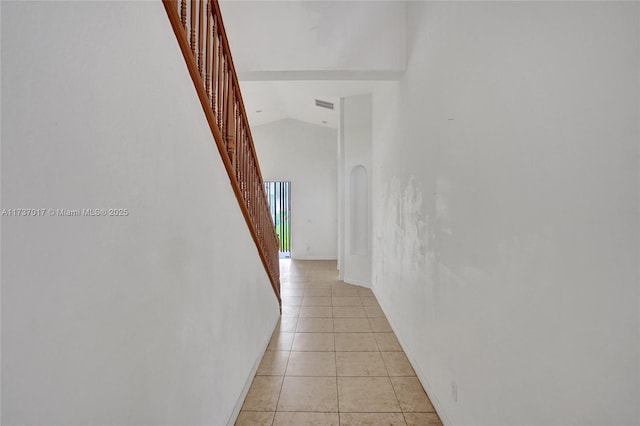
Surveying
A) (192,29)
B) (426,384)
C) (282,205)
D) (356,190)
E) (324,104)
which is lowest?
(426,384)

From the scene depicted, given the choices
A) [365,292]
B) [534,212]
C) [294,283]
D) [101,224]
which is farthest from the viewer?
[294,283]

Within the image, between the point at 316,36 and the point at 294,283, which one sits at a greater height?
the point at 316,36

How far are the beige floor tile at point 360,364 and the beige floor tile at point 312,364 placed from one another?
7 cm

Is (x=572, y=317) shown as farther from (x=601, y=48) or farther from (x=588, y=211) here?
(x=601, y=48)

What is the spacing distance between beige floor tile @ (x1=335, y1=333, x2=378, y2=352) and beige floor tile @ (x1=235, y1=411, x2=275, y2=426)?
3.87ft

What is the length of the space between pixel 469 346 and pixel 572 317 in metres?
0.80

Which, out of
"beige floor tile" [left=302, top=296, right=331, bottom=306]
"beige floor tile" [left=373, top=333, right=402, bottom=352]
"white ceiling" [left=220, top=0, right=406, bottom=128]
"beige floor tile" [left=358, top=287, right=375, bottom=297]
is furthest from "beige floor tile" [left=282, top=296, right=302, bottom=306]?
"white ceiling" [left=220, top=0, right=406, bottom=128]

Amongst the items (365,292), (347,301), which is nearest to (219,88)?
(347,301)

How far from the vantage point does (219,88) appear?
1990 millimetres

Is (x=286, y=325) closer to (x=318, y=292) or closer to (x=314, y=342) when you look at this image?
(x=314, y=342)

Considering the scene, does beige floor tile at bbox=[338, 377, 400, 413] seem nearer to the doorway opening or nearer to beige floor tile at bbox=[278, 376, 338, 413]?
beige floor tile at bbox=[278, 376, 338, 413]

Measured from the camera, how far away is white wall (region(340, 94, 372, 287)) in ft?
19.6

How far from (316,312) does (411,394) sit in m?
2.12

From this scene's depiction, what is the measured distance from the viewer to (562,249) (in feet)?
3.43
